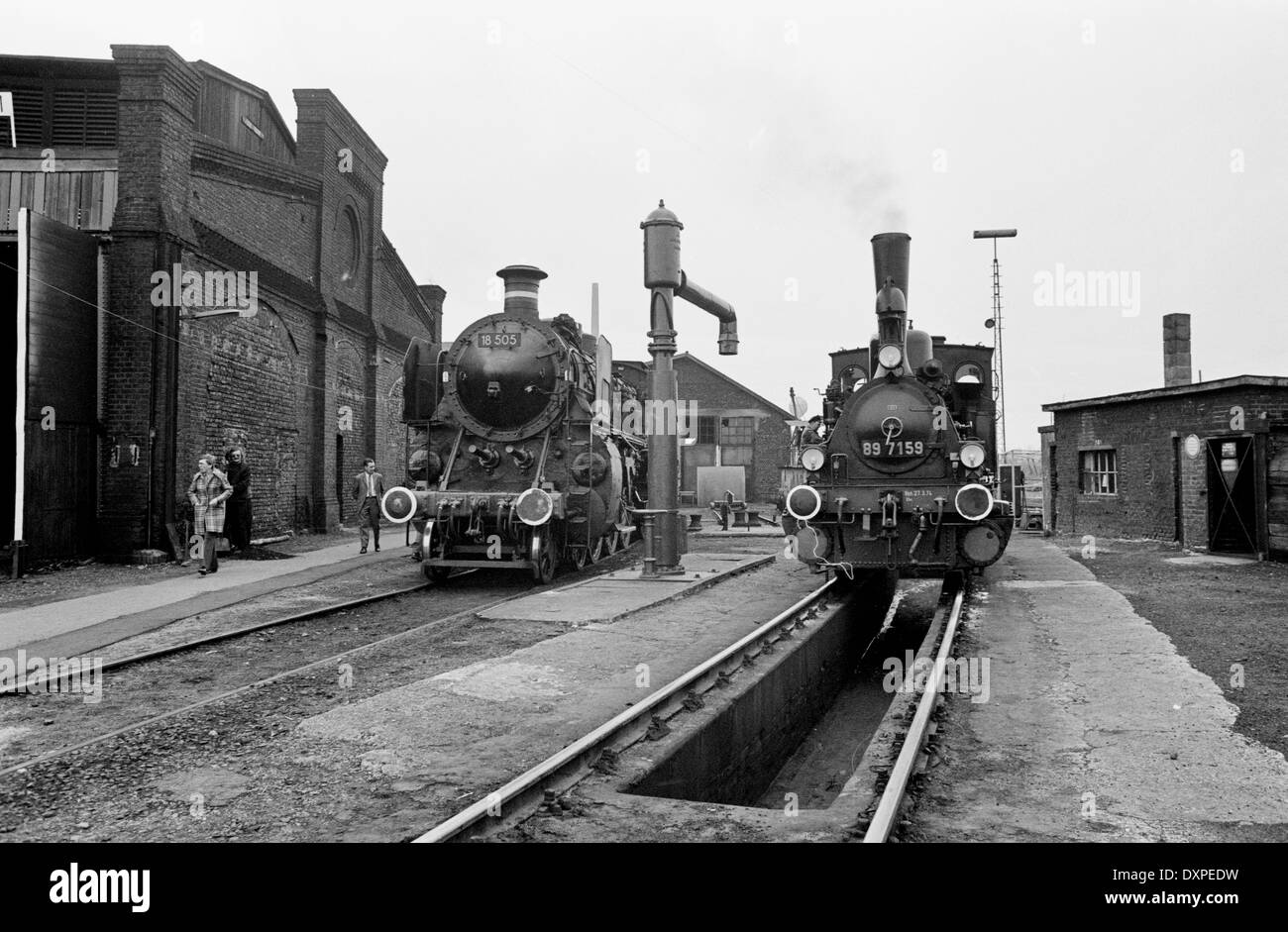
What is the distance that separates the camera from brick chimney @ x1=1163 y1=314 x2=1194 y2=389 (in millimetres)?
23938

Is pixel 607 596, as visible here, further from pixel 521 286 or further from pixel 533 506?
pixel 521 286

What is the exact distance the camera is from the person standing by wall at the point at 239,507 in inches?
521

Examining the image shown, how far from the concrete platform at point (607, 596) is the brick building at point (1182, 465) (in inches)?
365

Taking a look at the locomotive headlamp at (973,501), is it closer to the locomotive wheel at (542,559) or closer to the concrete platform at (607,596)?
the concrete platform at (607,596)

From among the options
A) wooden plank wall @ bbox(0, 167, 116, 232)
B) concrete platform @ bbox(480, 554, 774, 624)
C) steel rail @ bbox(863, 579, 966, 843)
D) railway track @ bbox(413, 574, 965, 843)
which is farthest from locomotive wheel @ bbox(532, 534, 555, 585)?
wooden plank wall @ bbox(0, 167, 116, 232)

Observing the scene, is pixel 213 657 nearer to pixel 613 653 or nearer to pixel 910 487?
pixel 613 653

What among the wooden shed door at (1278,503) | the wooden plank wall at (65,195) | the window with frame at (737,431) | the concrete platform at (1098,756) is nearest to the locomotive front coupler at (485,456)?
the concrete platform at (1098,756)

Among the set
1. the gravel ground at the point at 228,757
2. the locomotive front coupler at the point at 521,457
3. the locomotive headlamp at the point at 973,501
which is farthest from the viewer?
the locomotive front coupler at the point at 521,457

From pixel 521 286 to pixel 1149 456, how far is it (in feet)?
43.1

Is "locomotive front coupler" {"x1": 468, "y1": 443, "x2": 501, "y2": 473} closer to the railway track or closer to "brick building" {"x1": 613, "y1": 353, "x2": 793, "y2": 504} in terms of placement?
the railway track

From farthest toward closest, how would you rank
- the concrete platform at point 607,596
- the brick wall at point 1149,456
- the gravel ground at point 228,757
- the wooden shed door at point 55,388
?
the brick wall at point 1149,456 → the wooden shed door at point 55,388 → the concrete platform at point 607,596 → the gravel ground at point 228,757

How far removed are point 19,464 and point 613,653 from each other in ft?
28.3
